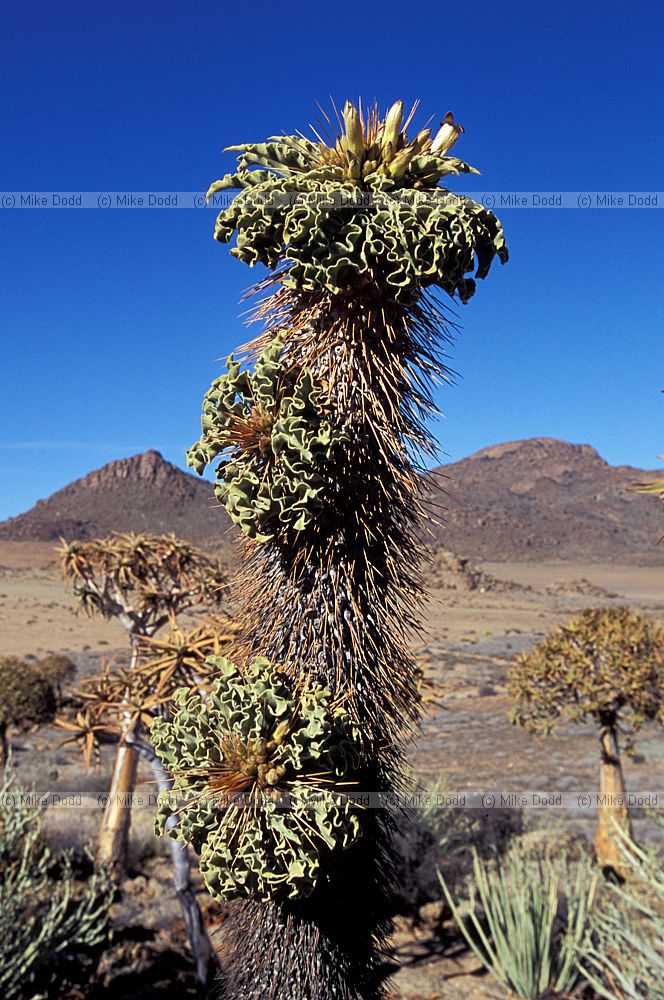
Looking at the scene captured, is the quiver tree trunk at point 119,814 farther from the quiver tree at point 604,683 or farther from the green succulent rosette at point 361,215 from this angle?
the green succulent rosette at point 361,215

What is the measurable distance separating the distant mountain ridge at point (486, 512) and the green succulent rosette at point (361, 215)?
79791mm

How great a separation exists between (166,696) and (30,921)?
2.02m

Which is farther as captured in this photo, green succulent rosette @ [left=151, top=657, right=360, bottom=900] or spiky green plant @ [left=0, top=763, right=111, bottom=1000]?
spiky green plant @ [left=0, top=763, right=111, bottom=1000]

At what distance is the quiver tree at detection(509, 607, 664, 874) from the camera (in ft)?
27.9

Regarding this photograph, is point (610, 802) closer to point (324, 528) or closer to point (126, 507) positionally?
point (324, 528)

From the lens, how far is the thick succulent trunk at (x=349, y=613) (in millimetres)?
2895

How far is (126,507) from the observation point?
115750mm

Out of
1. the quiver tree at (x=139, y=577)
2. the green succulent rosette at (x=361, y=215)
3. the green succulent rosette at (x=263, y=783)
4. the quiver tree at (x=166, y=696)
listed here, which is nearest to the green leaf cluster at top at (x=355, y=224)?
the green succulent rosette at (x=361, y=215)

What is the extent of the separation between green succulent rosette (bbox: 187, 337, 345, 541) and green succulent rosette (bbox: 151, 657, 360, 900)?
62 centimetres

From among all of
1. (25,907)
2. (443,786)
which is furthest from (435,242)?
(443,786)

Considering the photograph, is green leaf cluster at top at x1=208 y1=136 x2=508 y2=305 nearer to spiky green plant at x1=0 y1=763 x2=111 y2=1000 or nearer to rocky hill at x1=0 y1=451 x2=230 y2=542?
spiky green plant at x1=0 y1=763 x2=111 y2=1000

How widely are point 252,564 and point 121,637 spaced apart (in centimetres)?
3737

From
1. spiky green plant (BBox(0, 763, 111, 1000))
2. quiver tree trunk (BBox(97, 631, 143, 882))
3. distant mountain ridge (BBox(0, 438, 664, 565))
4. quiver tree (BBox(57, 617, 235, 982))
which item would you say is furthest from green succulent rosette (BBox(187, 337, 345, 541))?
distant mountain ridge (BBox(0, 438, 664, 565))

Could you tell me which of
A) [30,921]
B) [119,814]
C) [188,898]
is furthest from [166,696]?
[119,814]
